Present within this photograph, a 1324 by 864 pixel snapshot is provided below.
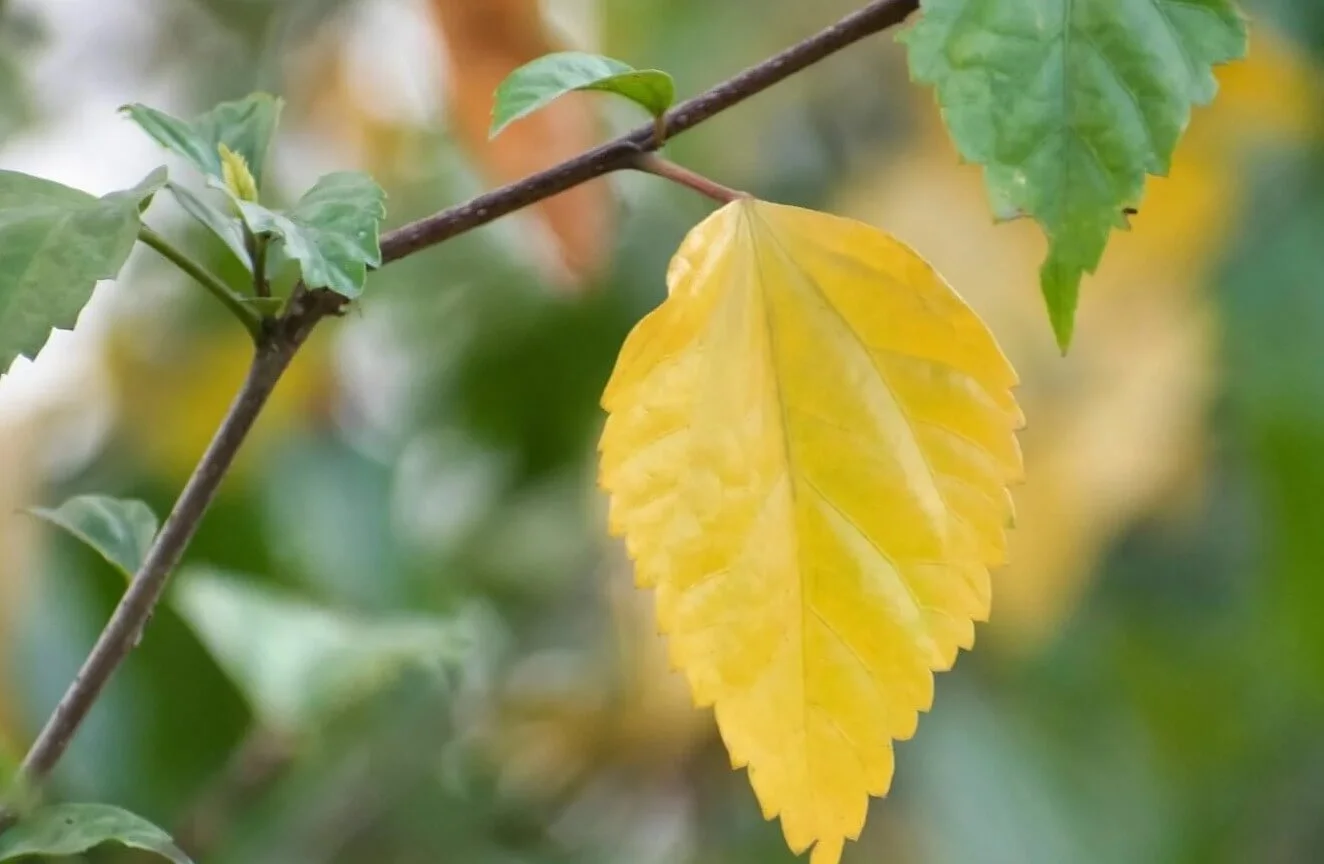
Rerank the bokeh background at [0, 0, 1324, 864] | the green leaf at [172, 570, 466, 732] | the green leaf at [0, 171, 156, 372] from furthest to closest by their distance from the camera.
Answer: the bokeh background at [0, 0, 1324, 864]
the green leaf at [172, 570, 466, 732]
the green leaf at [0, 171, 156, 372]

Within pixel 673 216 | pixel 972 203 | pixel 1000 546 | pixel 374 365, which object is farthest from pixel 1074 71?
pixel 374 365

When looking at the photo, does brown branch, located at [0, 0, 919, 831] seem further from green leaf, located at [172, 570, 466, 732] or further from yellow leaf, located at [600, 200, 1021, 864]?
green leaf, located at [172, 570, 466, 732]

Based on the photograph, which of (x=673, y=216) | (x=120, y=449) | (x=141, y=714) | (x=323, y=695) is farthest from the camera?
(x=673, y=216)

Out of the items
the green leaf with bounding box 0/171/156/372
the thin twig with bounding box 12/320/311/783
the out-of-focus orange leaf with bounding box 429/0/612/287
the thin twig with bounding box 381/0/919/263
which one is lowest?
the out-of-focus orange leaf with bounding box 429/0/612/287

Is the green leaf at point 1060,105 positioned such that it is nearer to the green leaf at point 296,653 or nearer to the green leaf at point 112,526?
the green leaf at point 112,526

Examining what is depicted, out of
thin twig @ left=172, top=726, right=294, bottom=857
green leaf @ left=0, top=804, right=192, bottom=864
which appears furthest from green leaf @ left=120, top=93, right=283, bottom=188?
thin twig @ left=172, top=726, right=294, bottom=857

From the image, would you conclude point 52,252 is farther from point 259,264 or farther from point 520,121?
point 520,121

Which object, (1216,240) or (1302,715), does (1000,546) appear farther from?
(1302,715)
